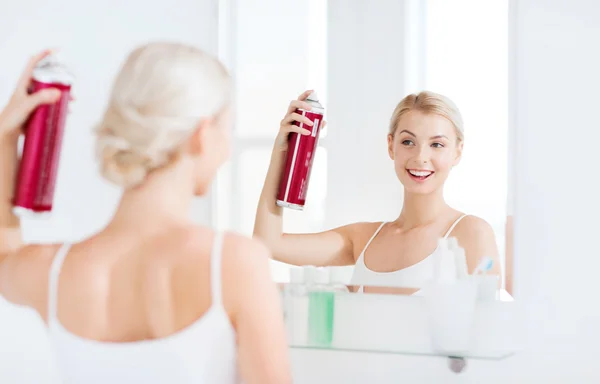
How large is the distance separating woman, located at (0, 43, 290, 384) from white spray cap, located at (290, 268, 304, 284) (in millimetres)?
427

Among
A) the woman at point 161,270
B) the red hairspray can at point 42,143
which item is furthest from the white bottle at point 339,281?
the red hairspray can at point 42,143

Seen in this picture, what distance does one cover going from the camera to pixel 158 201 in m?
1.08

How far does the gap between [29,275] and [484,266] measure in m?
0.79

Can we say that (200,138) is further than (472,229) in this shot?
No

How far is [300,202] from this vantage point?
1452mm

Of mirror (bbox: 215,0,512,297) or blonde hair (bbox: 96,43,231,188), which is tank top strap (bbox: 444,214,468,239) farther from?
blonde hair (bbox: 96,43,231,188)

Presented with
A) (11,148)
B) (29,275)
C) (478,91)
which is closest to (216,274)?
(29,275)

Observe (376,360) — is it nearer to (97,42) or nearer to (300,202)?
(300,202)

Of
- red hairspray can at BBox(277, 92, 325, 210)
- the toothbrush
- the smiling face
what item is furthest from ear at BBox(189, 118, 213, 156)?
the toothbrush

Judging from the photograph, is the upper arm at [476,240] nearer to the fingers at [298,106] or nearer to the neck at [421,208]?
the neck at [421,208]

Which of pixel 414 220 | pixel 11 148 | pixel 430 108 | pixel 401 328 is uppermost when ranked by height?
pixel 430 108

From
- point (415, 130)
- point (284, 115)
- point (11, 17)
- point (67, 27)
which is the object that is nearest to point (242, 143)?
point (284, 115)

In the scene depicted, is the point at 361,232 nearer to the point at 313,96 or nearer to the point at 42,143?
the point at 313,96

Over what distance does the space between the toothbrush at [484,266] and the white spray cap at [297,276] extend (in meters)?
0.34
